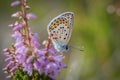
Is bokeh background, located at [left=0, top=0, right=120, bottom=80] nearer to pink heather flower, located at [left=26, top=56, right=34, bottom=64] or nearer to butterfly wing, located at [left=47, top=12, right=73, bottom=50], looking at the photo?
butterfly wing, located at [left=47, top=12, right=73, bottom=50]

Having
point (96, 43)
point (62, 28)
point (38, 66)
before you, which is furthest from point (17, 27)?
point (96, 43)

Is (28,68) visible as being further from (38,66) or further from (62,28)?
(62,28)

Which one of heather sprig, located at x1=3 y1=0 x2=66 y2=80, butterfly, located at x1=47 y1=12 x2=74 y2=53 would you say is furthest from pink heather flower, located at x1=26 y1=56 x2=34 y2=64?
butterfly, located at x1=47 y1=12 x2=74 y2=53

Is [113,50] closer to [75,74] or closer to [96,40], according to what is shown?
[96,40]

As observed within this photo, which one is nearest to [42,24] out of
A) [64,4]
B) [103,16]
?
[64,4]

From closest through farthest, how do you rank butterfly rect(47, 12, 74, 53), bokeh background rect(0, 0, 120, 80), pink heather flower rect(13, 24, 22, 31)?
1. pink heather flower rect(13, 24, 22, 31)
2. butterfly rect(47, 12, 74, 53)
3. bokeh background rect(0, 0, 120, 80)
